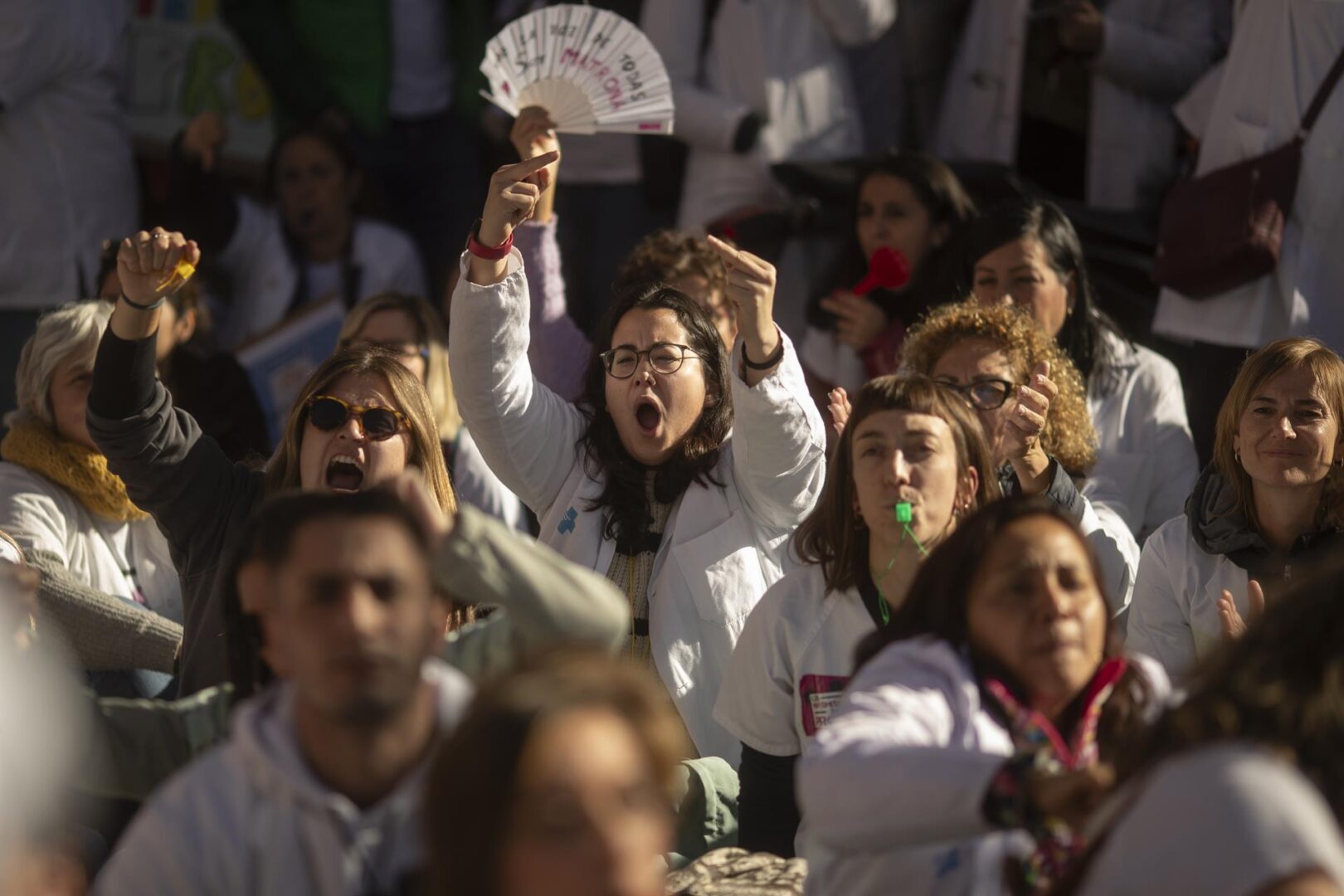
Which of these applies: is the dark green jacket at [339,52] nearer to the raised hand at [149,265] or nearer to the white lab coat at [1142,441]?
the white lab coat at [1142,441]

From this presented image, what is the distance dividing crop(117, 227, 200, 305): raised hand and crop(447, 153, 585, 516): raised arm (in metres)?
0.69

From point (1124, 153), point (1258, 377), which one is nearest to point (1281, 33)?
point (1124, 153)

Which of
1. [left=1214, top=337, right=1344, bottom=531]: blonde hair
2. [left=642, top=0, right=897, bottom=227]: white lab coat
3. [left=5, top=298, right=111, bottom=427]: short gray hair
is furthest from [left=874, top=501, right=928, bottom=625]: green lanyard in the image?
[left=642, top=0, right=897, bottom=227]: white lab coat

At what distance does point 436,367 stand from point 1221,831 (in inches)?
145

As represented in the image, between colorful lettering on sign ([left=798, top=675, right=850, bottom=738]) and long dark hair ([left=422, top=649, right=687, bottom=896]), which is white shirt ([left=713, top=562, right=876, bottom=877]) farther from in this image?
long dark hair ([left=422, top=649, right=687, bottom=896])

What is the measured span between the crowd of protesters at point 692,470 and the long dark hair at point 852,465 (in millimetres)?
11

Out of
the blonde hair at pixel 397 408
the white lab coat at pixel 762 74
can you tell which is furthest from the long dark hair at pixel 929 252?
the blonde hair at pixel 397 408

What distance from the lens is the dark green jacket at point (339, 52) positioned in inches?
285

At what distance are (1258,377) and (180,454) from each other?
8.45 feet

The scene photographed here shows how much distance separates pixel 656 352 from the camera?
4.48 metres

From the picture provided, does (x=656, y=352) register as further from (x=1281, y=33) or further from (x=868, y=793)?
(x=1281, y=33)

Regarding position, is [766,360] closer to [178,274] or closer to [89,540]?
[178,274]

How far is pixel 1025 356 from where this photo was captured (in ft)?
15.8

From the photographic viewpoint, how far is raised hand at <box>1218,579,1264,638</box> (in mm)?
4062
